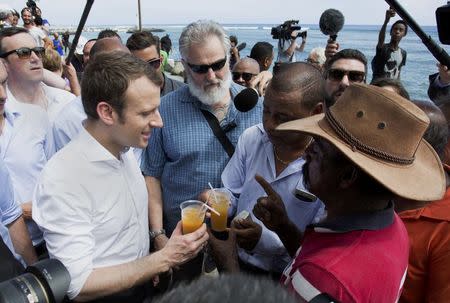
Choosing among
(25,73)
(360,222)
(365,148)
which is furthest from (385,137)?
(25,73)

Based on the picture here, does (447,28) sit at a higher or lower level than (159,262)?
higher

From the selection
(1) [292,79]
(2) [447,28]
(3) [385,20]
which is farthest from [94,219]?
(3) [385,20]

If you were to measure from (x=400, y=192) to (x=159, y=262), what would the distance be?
4.03 ft

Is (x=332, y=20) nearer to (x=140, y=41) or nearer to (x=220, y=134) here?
(x=140, y=41)

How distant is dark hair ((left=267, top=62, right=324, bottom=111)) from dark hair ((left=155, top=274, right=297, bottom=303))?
4.92ft

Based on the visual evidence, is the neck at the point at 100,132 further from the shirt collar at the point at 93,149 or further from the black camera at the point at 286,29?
the black camera at the point at 286,29

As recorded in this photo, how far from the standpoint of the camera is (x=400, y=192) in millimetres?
1301

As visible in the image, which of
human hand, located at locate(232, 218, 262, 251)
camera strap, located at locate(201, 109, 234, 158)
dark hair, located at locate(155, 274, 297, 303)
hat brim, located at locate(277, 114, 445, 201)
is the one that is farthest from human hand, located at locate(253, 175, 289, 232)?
dark hair, located at locate(155, 274, 297, 303)

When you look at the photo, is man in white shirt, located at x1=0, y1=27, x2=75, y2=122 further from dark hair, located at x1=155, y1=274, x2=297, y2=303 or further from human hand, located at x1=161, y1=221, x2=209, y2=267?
dark hair, located at x1=155, y1=274, x2=297, y2=303

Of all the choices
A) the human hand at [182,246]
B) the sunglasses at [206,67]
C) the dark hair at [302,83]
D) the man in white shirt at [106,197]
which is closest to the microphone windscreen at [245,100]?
the sunglasses at [206,67]

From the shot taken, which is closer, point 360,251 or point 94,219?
point 360,251

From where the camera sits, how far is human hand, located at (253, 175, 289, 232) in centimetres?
196

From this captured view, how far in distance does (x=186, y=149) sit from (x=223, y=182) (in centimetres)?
37

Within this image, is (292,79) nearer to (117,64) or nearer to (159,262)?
(117,64)
